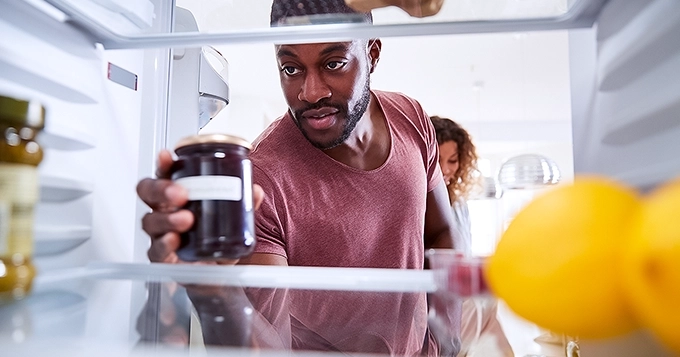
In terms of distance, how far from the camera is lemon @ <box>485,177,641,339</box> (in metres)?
0.34

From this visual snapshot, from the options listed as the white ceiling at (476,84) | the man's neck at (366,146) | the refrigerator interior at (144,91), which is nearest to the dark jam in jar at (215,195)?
the refrigerator interior at (144,91)

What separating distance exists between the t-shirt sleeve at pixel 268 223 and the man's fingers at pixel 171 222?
442 mm

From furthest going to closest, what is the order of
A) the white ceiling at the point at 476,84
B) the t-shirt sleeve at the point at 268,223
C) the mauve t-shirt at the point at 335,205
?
the white ceiling at the point at 476,84 → the mauve t-shirt at the point at 335,205 → the t-shirt sleeve at the point at 268,223

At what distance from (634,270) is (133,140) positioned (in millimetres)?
800

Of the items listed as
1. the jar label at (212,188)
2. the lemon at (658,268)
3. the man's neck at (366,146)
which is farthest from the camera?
the man's neck at (366,146)

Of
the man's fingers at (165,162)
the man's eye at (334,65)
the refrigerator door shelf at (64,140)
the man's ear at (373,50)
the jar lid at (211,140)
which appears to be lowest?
the man's fingers at (165,162)

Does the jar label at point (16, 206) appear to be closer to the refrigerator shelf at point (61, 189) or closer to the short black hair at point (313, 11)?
the refrigerator shelf at point (61, 189)

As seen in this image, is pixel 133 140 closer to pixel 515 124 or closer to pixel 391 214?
pixel 391 214

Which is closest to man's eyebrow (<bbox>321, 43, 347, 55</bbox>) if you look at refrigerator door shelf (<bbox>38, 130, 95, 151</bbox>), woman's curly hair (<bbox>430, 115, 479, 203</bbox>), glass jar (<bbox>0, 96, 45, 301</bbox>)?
refrigerator door shelf (<bbox>38, 130, 95, 151</bbox>)

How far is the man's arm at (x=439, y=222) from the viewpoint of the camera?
1.45 m

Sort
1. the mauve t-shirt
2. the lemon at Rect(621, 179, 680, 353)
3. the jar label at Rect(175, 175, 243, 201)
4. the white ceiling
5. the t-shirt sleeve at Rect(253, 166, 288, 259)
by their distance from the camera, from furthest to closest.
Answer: the white ceiling, the mauve t-shirt, the t-shirt sleeve at Rect(253, 166, 288, 259), the jar label at Rect(175, 175, 243, 201), the lemon at Rect(621, 179, 680, 353)

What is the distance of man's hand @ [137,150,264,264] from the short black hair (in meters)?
0.26

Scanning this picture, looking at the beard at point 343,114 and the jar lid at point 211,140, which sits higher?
the beard at point 343,114

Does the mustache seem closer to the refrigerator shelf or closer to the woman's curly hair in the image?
the refrigerator shelf
